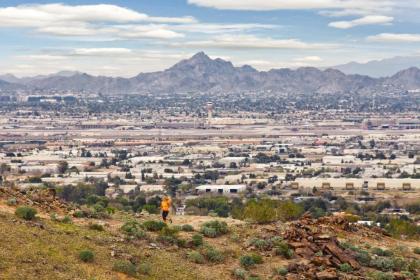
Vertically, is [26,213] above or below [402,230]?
above

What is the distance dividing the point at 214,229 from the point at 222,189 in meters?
61.1

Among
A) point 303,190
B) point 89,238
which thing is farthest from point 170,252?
point 303,190

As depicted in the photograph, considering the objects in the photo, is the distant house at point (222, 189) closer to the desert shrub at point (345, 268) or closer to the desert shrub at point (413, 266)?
the desert shrub at point (413, 266)

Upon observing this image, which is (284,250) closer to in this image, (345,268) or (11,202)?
(345,268)

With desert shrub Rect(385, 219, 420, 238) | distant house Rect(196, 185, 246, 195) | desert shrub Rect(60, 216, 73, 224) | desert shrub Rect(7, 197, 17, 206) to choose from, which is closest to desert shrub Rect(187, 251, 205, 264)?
desert shrub Rect(60, 216, 73, 224)

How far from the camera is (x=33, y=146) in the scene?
146500 millimetres

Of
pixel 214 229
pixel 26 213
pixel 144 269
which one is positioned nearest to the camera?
pixel 144 269

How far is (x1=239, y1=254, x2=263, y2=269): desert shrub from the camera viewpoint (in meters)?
21.8

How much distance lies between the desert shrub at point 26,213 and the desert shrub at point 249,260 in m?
6.58

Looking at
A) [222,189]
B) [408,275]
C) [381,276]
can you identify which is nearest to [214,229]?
[381,276]

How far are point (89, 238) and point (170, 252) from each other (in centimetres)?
239

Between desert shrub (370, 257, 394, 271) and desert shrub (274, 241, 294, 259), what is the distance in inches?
110

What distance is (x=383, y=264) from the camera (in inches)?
926

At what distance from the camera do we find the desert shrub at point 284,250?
2277cm
